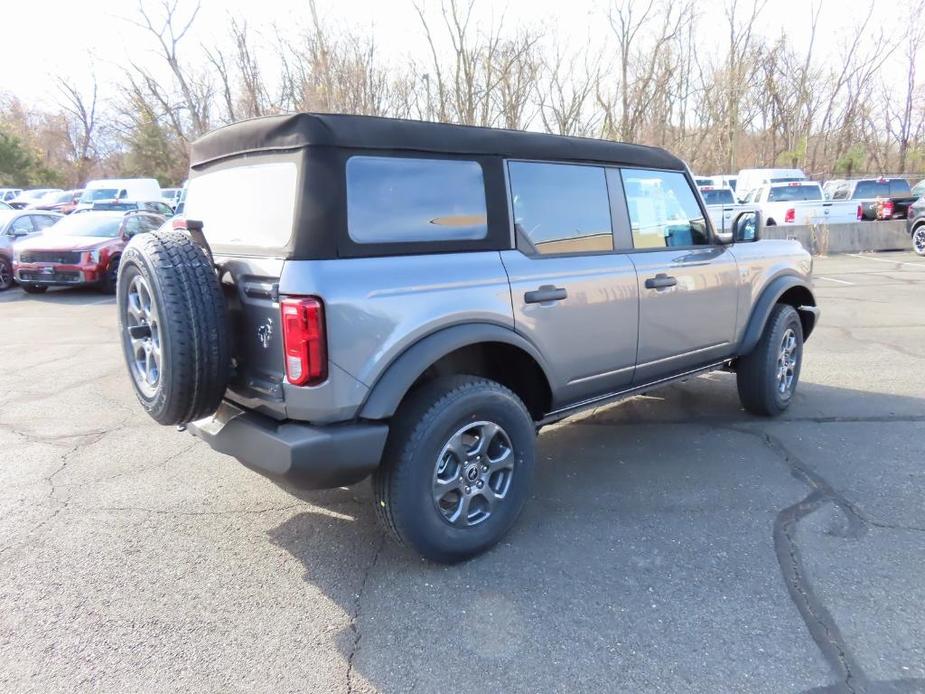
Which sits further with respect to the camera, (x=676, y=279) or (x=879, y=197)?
(x=879, y=197)

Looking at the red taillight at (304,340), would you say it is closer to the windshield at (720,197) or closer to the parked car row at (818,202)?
the parked car row at (818,202)

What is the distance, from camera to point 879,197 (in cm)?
1941

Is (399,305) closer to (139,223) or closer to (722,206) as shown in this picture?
(139,223)

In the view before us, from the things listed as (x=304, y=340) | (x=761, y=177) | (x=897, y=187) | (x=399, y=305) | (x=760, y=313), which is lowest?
(x=760, y=313)

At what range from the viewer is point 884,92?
38.2m

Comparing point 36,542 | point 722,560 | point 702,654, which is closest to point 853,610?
point 722,560

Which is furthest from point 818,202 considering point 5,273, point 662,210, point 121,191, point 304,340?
point 121,191

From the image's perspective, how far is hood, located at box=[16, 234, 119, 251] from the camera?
11.9 m

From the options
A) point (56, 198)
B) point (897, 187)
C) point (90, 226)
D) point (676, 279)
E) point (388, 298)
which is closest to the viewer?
point (388, 298)

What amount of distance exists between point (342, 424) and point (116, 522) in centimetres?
175

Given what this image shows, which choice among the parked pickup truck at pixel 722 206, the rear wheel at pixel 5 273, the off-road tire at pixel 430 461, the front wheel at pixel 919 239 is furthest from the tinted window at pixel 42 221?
the front wheel at pixel 919 239

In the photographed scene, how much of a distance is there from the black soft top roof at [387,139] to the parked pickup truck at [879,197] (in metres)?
18.4

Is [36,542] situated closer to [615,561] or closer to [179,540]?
[179,540]

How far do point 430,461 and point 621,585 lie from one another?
1032mm
